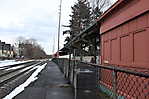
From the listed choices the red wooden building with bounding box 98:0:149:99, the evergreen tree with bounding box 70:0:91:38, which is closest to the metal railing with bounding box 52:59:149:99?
the red wooden building with bounding box 98:0:149:99

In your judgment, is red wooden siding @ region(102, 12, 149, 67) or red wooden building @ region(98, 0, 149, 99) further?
red wooden siding @ region(102, 12, 149, 67)

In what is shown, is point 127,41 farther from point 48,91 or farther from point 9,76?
point 9,76

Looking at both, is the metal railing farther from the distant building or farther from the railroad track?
the distant building

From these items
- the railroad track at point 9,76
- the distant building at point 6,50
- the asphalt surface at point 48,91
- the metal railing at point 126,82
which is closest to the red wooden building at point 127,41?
the metal railing at point 126,82

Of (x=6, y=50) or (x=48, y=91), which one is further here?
(x=6, y=50)

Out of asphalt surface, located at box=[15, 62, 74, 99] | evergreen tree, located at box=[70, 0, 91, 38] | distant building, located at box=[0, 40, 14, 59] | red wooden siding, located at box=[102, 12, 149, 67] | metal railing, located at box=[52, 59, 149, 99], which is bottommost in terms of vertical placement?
asphalt surface, located at box=[15, 62, 74, 99]

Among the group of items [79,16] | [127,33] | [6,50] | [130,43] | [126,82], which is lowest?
[126,82]

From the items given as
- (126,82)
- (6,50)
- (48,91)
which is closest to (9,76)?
(48,91)

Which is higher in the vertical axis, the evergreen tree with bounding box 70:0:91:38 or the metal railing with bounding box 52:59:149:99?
the evergreen tree with bounding box 70:0:91:38

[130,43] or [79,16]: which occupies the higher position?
[79,16]

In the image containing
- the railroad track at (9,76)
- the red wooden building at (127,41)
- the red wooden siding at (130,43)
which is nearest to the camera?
the red wooden building at (127,41)

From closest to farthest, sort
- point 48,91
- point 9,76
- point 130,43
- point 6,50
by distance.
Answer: point 130,43
point 48,91
point 9,76
point 6,50

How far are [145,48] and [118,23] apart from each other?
2.39 m

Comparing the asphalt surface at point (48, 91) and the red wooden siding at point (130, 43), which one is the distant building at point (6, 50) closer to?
the asphalt surface at point (48, 91)
